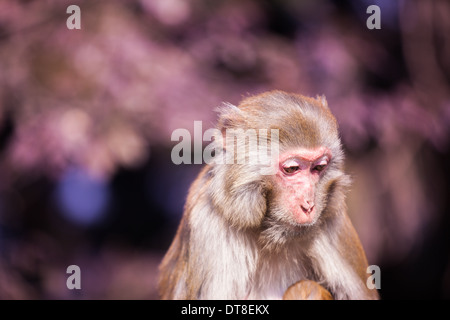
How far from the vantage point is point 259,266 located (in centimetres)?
305

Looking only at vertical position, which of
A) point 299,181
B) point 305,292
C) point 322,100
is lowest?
point 305,292

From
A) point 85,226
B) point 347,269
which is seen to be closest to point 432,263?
point 347,269

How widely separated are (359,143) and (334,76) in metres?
0.54

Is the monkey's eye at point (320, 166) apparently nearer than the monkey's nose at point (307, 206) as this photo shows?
No

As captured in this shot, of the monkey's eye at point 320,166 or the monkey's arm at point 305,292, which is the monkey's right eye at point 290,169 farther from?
the monkey's arm at point 305,292

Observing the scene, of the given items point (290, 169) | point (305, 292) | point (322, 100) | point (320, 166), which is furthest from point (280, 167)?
point (305, 292)

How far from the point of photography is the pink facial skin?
2.63 meters

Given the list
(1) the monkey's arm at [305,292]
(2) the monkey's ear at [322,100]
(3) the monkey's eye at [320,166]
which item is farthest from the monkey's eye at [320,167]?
(1) the monkey's arm at [305,292]

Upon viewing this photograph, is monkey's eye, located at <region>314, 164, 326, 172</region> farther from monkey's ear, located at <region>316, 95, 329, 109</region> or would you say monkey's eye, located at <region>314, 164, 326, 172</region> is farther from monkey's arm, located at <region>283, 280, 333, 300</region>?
monkey's arm, located at <region>283, 280, 333, 300</region>

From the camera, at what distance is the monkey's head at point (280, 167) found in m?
2.61

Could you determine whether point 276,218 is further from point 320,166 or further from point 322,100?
point 322,100

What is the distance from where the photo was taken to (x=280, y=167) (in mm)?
2670

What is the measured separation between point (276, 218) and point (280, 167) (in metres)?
0.26
